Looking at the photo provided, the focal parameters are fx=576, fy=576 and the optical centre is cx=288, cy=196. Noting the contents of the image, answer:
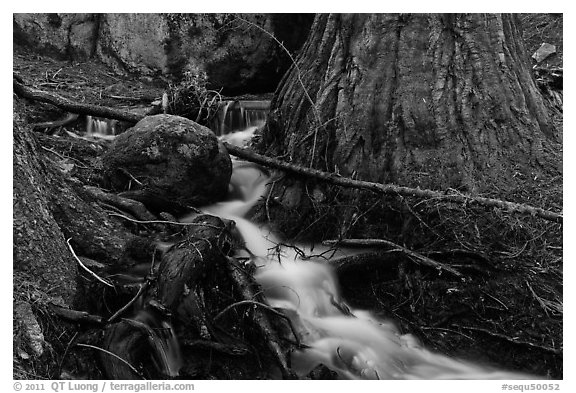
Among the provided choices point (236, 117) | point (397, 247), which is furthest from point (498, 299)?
point (236, 117)

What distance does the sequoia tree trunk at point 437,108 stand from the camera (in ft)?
13.8

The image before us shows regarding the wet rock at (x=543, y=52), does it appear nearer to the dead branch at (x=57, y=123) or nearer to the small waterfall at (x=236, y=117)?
the small waterfall at (x=236, y=117)

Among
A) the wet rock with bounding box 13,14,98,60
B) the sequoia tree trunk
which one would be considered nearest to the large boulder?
the sequoia tree trunk

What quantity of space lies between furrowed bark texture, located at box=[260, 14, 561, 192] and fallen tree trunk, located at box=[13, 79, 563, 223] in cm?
19

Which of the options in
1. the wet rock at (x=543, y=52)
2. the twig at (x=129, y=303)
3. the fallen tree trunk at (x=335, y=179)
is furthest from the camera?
the wet rock at (x=543, y=52)

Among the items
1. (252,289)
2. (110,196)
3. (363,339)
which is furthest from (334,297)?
(110,196)

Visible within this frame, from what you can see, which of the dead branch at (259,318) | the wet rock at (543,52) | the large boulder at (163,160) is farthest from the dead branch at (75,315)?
the wet rock at (543,52)

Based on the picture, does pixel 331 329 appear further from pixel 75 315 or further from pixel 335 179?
pixel 75 315

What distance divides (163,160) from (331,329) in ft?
5.98

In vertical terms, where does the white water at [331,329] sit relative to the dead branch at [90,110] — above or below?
below

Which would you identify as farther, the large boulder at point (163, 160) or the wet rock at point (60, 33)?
the wet rock at point (60, 33)

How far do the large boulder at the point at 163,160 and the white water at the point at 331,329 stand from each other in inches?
14.0

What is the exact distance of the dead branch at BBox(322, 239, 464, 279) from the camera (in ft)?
12.5

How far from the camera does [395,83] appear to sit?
14.1ft
